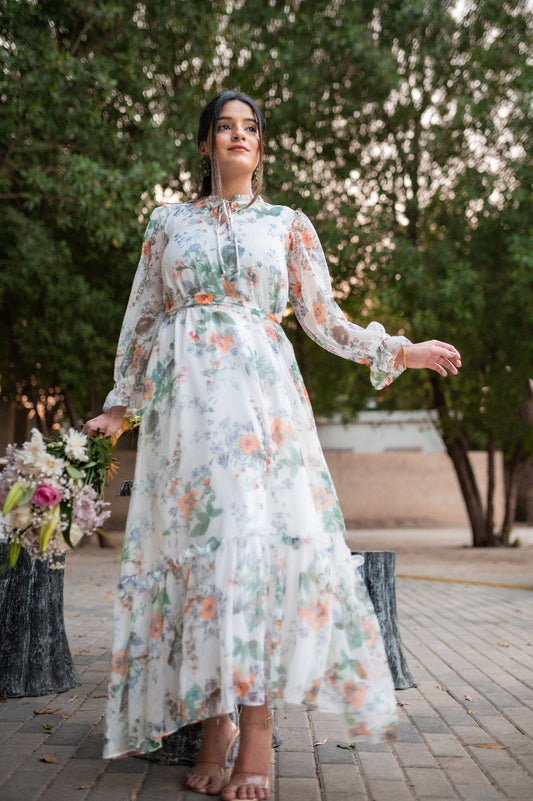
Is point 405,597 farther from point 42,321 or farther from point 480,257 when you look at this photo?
point 42,321

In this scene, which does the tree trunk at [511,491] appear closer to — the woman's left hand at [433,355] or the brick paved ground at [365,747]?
the brick paved ground at [365,747]

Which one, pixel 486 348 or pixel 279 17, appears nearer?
pixel 279 17

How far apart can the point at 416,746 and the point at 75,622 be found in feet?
13.5

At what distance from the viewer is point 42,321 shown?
14422mm

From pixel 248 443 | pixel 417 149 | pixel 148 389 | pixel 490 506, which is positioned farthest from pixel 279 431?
pixel 490 506

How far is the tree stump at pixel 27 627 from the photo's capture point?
4.32 meters

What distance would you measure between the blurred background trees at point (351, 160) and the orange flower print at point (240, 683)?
8989 mm

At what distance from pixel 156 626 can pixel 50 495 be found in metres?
0.54

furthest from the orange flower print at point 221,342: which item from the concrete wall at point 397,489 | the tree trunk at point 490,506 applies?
the concrete wall at point 397,489

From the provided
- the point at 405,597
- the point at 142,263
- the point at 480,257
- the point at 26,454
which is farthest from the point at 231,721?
the point at 480,257

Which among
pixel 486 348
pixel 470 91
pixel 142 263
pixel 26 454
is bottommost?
pixel 26 454

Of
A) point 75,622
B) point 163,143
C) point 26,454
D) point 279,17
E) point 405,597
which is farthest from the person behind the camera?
point 279,17

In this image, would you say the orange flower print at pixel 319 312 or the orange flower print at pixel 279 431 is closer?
the orange flower print at pixel 279 431

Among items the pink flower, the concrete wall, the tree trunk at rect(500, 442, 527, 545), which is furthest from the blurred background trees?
the concrete wall
